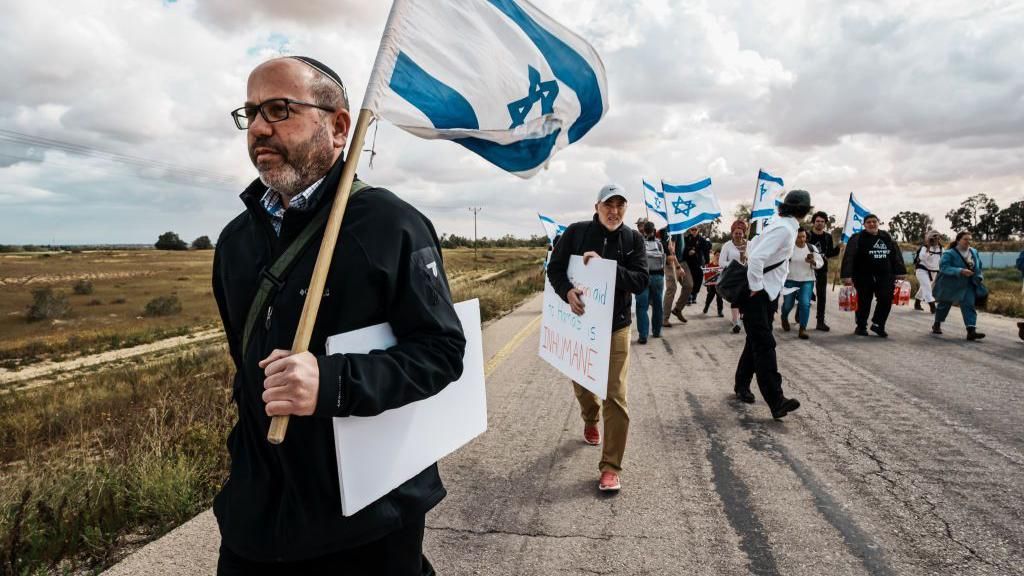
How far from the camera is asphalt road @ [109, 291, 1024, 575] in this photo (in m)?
3.12

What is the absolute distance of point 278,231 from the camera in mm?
1771

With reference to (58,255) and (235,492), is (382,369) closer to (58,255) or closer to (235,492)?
(235,492)

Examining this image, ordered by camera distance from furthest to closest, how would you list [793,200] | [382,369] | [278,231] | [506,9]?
[793,200] < [506,9] < [278,231] < [382,369]

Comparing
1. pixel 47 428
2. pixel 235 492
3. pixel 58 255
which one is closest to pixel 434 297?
pixel 235 492

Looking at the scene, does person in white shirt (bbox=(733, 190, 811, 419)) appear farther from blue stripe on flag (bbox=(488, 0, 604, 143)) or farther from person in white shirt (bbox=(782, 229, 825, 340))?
person in white shirt (bbox=(782, 229, 825, 340))

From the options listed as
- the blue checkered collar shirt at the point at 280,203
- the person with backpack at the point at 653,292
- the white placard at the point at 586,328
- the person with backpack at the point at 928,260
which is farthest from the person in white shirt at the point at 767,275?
the person with backpack at the point at 928,260

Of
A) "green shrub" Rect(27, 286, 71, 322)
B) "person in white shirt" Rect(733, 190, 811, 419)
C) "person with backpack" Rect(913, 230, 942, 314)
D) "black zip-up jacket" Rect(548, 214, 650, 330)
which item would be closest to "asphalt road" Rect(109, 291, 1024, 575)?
"person in white shirt" Rect(733, 190, 811, 419)

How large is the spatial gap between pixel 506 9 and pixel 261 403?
178 centimetres

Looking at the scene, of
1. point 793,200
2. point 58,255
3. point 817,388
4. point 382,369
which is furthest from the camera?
point 58,255

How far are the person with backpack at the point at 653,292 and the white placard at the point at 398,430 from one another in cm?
809

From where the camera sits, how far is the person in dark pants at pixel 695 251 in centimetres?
1370

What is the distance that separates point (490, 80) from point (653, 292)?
328 inches

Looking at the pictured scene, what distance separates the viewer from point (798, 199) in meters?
5.93

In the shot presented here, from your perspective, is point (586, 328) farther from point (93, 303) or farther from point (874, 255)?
point (93, 303)
